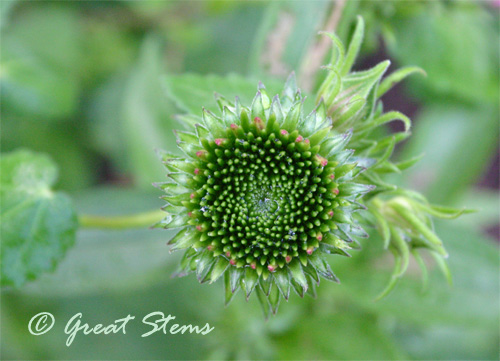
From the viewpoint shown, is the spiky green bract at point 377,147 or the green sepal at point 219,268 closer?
the green sepal at point 219,268

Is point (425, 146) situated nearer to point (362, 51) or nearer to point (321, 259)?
point (362, 51)

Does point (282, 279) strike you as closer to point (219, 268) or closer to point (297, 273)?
point (297, 273)

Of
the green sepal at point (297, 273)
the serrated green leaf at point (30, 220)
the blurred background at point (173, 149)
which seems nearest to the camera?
the green sepal at point (297, 273)

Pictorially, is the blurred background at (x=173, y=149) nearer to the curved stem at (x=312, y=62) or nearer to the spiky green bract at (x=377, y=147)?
the curved stem at (x=312, y=62)

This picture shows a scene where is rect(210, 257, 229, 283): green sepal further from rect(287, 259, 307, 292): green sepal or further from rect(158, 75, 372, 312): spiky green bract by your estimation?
rect(287, 259, 307, 292): green sepal

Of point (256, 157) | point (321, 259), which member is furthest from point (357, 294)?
point (256, 157)

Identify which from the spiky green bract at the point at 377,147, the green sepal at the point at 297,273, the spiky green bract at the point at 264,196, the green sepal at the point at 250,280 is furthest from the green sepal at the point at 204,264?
the spiky green bract at the point at 377,147

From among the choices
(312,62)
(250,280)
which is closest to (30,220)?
(250,280)
